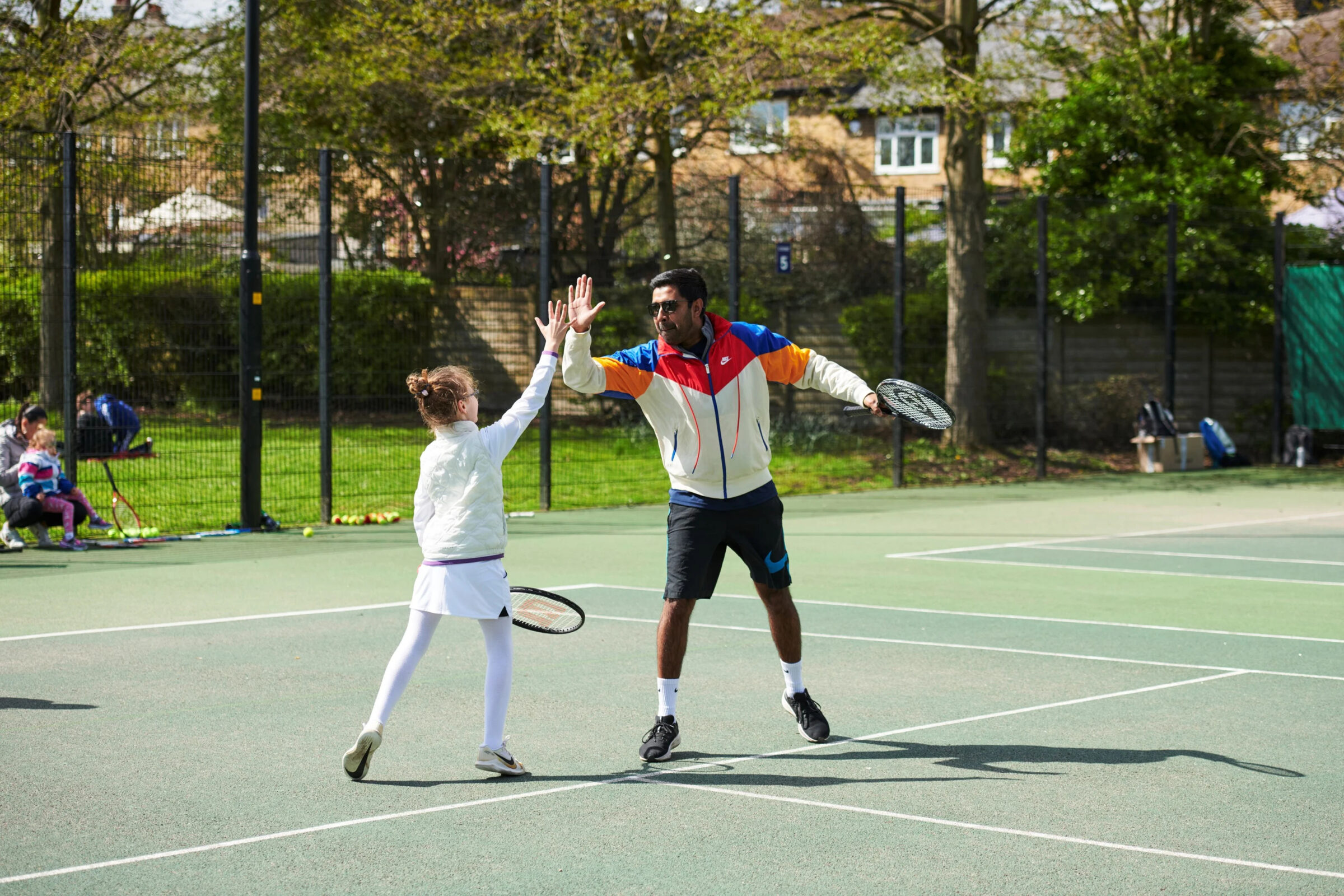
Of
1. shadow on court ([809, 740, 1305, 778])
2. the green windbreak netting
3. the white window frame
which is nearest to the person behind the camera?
shadow on court ([809, 740, 1305, 778])

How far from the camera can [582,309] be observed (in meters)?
5.91

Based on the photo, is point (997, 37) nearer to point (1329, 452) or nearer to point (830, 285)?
point (830, 285)

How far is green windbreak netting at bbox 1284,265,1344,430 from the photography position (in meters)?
21.9

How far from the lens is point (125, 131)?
21734 mm

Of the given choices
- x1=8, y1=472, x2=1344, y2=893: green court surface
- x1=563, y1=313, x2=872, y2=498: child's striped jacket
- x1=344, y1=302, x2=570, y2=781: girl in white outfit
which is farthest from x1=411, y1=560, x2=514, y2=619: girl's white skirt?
x1=563, y1=313, x2=872, y2=498: child's striped jacket

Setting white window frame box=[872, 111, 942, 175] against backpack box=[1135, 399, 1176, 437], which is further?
white window frame box=[872, 111, 942, 175]

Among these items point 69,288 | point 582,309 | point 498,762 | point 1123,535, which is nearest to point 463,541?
point 498,762

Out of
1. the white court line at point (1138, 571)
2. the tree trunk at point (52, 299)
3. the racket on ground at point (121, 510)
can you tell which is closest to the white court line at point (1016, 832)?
the white court line at point (1138, 571)

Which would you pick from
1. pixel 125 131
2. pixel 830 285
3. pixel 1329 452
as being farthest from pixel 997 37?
pixel 125 131

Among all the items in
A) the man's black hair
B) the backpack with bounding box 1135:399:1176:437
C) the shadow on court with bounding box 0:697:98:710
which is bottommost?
the shadow on court with bounding box 0:697:98:710

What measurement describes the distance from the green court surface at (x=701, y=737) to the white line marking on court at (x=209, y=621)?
4 centimetres

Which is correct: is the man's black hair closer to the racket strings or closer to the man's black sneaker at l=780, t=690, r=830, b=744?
the racket strings

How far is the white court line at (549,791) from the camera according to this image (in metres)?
4.50

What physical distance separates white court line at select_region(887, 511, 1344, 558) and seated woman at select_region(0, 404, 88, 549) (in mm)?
6419
